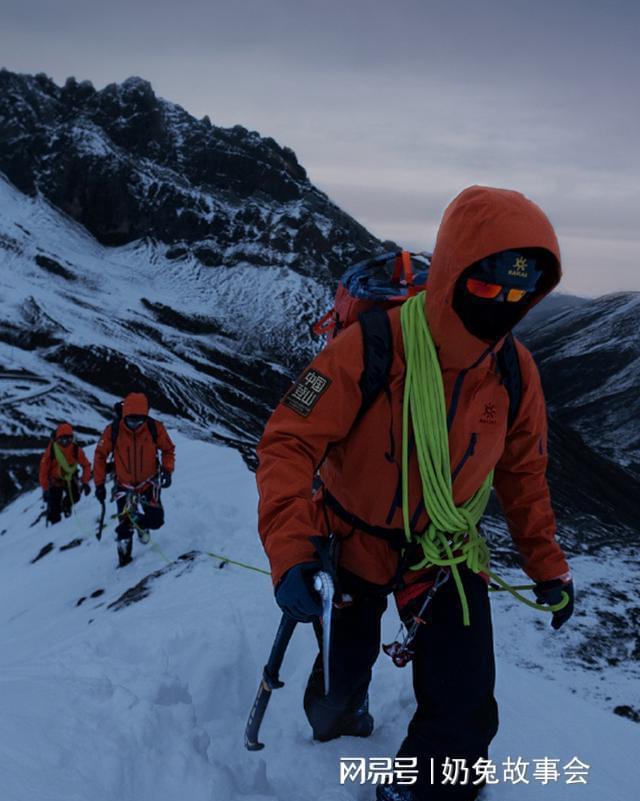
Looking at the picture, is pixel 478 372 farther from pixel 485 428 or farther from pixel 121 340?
pixel 121 340

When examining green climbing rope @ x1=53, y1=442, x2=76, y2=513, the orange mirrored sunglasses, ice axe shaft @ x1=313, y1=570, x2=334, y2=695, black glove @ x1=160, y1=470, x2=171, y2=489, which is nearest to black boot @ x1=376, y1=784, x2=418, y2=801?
ice axe shaft @ x1=313, y1=570, x2=334, y2=695

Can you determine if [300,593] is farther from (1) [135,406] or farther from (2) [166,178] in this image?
(2) [166,178]

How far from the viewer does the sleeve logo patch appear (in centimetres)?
285

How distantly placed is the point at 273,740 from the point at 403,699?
952 millimetres

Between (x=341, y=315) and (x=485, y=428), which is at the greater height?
(x=341, y=315)

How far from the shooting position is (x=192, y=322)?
69.3 m

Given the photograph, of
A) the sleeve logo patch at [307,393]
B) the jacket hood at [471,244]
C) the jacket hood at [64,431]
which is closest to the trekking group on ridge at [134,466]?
the jacket hood at [64,431]

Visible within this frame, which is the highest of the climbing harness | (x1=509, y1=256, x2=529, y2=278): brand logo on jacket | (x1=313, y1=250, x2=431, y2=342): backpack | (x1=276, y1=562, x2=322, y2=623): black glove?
(x1=509, y1=256, x2=529, y2=278): brand logo on jacket

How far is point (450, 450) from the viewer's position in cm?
305

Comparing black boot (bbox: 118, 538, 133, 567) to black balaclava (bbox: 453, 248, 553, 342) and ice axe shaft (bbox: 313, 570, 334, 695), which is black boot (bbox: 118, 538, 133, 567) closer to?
ice axe shaft (bbox: 313, 570, 334, 695)

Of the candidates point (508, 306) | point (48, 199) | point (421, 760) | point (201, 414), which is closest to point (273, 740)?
point (421, 760)

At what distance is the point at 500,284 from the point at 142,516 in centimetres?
773

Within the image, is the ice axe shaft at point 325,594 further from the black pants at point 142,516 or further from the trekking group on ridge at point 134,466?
the black pants at point 142,516

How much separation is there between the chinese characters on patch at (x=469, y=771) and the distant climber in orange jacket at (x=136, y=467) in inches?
251
